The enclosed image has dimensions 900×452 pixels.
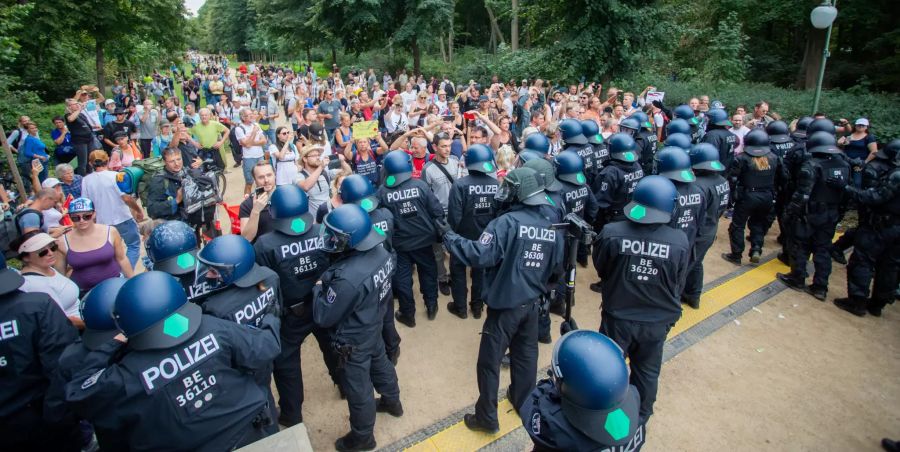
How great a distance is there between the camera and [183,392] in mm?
2631

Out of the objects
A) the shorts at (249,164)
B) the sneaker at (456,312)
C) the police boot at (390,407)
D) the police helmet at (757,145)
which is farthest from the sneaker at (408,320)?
the police helmet at (757,145)

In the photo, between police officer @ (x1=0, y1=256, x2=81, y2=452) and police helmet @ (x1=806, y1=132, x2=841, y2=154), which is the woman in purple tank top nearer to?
police officer @ (x1=0, y1=256, x2=81, y2=452)

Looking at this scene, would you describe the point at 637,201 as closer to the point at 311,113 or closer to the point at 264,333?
the point at 264,333

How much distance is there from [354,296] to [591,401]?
1956 mm

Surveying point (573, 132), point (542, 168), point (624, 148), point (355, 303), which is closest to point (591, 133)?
point (573, 132)

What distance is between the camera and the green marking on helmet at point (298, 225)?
157 inches

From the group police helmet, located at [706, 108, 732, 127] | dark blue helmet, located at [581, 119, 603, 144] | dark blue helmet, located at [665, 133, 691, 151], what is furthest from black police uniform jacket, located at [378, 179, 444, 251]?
police helmet, located at [706, 108, 732, 127]

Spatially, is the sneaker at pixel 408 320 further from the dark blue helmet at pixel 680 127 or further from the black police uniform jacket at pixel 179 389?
the dark blue helmet at pixel 680 127

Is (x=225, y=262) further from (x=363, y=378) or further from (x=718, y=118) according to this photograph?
(x=718, y=118)

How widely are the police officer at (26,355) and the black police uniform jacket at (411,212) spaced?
304 cm

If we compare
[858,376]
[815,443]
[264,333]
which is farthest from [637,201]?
[858,376]

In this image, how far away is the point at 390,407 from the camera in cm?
443

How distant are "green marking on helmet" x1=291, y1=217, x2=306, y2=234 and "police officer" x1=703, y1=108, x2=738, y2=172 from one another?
7.11 metres

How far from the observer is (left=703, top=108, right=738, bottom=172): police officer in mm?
8094
